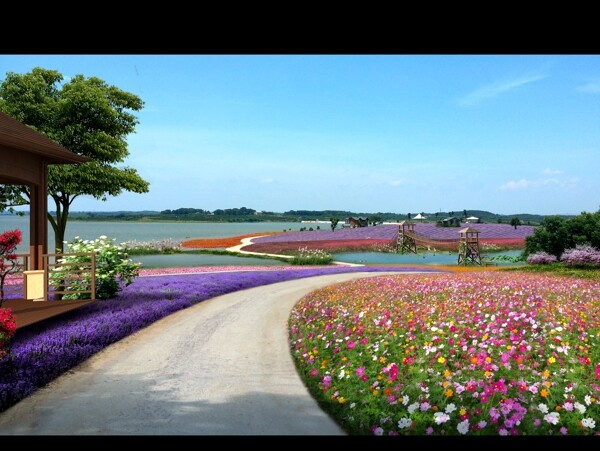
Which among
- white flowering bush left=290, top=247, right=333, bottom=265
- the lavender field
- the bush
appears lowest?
white flowering bush left=290, top=247, right=333, bottom=265

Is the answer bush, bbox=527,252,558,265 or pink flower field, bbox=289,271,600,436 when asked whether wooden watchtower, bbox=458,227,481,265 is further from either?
pink flower field, bbox=289,271,600,436

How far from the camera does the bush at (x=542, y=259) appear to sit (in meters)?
20.8

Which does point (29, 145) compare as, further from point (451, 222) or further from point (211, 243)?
point (451, 222)

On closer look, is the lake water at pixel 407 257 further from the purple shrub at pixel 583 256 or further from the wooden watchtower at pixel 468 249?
the purple shrub at pixel 583 256

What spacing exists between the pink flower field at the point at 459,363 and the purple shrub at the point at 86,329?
158 inches

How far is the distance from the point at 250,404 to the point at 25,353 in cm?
463

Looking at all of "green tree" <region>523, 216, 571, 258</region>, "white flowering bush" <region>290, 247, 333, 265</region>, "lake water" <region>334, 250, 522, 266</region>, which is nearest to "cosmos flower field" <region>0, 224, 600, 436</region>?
"green tree" <region>523, 216, 571, 258</region>

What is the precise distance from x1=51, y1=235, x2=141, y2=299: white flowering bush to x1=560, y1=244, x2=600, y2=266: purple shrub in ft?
57.4

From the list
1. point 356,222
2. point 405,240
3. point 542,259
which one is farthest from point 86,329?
point 356,222

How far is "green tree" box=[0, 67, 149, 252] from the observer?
1670 cm

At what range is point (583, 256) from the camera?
18969 millimetres

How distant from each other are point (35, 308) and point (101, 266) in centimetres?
275
